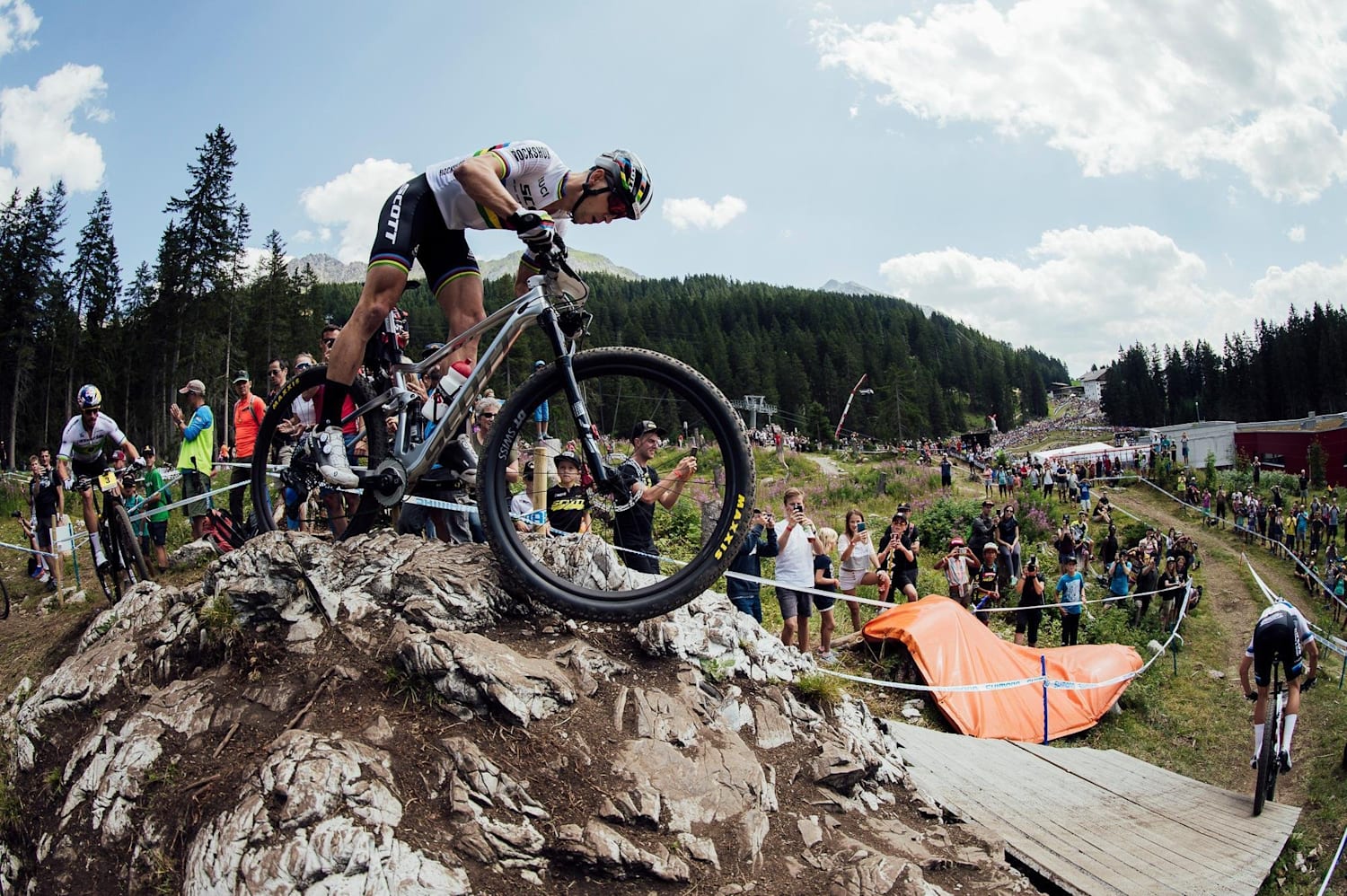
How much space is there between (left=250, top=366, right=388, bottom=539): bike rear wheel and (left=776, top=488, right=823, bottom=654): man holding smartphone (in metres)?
5.84

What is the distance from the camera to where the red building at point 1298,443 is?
55.4m

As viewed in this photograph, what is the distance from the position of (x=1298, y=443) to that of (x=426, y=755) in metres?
72.8

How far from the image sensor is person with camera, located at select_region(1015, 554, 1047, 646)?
17.0m

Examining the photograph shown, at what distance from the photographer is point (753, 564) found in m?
10.8

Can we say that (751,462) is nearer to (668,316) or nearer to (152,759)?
(152,759)

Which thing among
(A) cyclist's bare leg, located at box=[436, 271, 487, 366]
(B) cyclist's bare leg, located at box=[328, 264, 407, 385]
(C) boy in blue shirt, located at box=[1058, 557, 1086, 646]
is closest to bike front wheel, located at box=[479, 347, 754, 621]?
(A) cyclist's bare leg, located at box=[436, 271, 487, 366]

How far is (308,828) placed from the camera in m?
Answer: 3.74

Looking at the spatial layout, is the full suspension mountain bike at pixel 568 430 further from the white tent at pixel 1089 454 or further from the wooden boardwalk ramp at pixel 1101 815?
the white tent at pixel 1089 454

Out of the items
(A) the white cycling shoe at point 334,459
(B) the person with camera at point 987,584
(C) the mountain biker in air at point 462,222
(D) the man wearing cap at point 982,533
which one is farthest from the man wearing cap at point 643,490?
(D) the man wearing cap at point 982,533

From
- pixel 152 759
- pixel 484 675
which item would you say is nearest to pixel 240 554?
pixel 152 759

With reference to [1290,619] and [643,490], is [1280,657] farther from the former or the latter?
[643,490]

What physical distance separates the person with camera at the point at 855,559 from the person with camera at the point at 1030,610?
4771 millimetres

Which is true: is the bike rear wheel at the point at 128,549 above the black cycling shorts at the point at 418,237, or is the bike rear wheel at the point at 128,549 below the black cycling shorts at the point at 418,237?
below

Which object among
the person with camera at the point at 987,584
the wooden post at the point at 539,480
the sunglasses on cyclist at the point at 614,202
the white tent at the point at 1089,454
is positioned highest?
the sunglasses on cyclist at the point at 614,202
